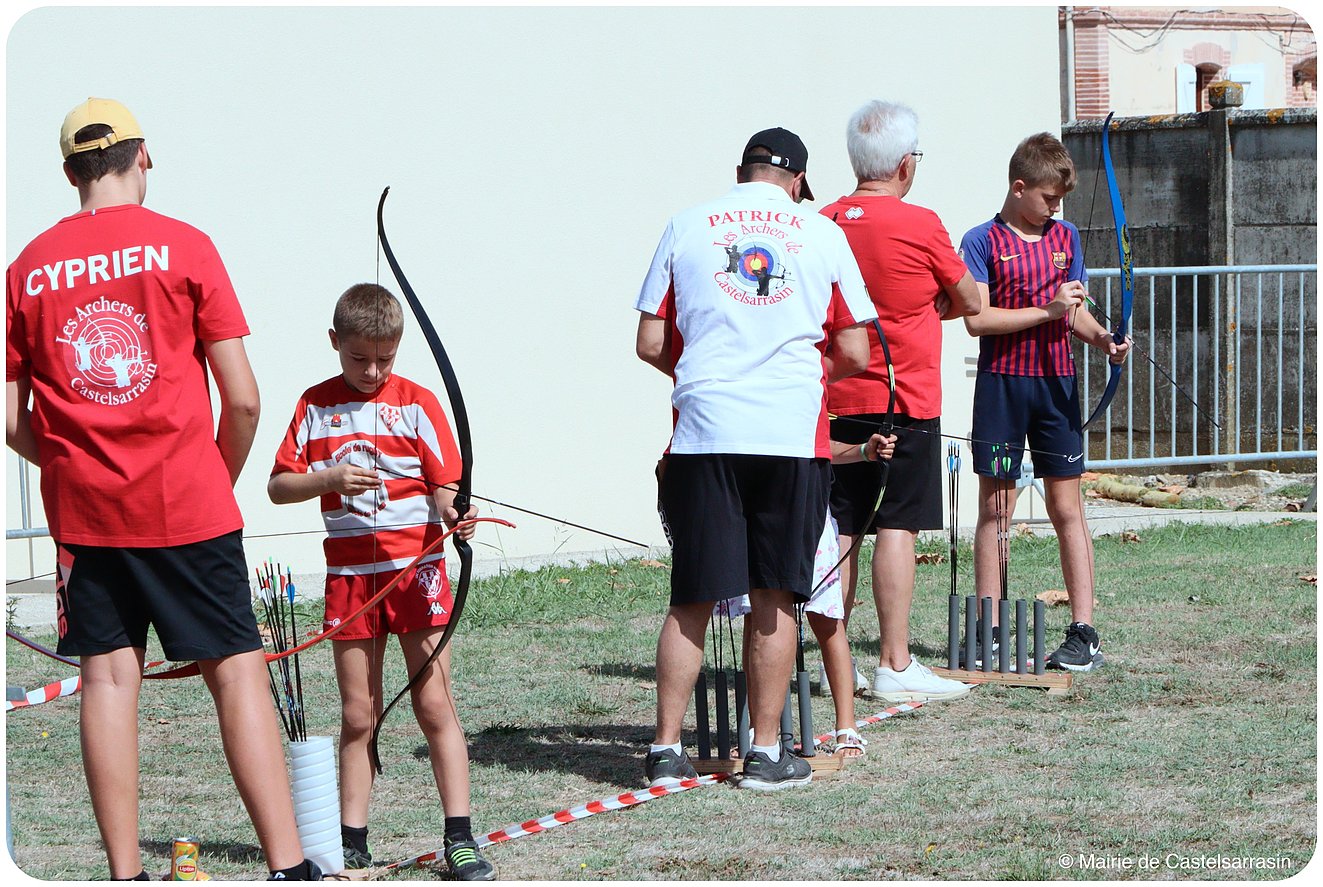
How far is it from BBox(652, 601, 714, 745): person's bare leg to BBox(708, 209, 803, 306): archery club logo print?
82 centimetres

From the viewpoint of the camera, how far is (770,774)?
4.25m

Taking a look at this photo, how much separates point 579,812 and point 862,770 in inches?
34.0

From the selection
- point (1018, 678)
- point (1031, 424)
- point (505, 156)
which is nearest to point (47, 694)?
point (1018, 678)

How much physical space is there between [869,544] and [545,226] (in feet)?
7.74

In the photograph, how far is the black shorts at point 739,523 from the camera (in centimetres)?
412

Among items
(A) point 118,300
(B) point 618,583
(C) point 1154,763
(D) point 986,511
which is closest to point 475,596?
(B) point 618,583

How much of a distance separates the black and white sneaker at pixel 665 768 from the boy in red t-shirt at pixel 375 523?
2.49 feet

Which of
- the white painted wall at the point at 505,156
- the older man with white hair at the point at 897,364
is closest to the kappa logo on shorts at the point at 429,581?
the older man with white hair at the point at 897,364

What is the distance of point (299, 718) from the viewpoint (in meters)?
4.12

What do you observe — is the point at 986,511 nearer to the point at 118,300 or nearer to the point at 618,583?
the point at 618,583

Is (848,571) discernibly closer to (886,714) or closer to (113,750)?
(886,714)

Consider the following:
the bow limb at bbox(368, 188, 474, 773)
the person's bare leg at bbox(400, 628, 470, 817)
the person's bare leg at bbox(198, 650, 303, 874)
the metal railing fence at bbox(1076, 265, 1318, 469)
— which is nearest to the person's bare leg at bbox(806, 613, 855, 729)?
the bow limb at bbox(368, 188, 474, 773)

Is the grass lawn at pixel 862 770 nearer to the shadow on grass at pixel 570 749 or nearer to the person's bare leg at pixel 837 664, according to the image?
the shadow on grass at pixel 570 749

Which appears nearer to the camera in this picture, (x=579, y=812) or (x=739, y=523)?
(x=579, y=812)
